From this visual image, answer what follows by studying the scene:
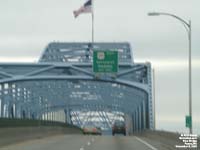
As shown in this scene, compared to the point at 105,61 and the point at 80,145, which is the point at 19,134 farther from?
the point at 105,61

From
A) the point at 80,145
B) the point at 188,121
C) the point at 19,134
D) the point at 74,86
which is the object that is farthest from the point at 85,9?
the point at 188,121

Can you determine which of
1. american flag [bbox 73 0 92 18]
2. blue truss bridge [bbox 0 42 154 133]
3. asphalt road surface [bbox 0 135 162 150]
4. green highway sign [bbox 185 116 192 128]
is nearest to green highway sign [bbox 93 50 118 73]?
american flag [bbox 73 0 92 18]

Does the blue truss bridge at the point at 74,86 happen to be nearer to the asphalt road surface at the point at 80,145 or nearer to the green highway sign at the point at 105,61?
the green highway sign at the point at 105,61

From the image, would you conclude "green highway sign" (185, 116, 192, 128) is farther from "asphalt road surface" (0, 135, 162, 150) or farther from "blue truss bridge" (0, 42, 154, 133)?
"blue truss bridge" (0, 42, 154, 133)

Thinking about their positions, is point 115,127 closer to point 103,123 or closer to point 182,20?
point 182,20

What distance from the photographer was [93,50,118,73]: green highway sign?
6844cm

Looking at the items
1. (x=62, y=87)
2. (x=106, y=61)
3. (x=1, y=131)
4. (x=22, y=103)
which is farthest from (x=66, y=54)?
(x=1, y=131)

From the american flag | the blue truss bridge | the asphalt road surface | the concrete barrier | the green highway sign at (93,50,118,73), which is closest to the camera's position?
the asphalt road surface

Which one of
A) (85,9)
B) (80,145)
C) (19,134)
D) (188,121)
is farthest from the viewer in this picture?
(85,9)

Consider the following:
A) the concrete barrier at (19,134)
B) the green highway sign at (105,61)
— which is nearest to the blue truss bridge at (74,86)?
the green highway sign at (105,61)

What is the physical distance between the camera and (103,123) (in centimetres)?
16875

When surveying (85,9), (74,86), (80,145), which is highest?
(85,9)

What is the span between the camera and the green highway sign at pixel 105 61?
68.4 m

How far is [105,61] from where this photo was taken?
6975 centimetres
